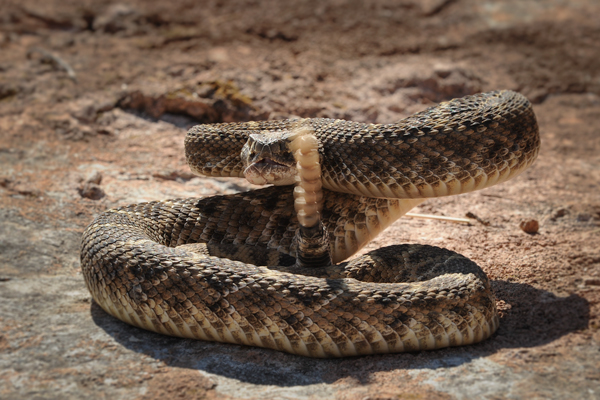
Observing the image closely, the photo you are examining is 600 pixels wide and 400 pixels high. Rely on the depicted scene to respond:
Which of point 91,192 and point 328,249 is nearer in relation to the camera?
point 328,249

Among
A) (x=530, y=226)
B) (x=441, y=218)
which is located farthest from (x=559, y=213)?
(x=441, y=218)

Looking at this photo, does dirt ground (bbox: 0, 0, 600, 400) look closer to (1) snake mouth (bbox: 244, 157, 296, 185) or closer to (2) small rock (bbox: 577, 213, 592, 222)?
(2) small rock (bbox: 577, 213, 592, 222)

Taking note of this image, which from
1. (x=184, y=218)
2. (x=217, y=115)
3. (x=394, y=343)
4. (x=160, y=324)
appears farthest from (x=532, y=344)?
(x=217, y=115)

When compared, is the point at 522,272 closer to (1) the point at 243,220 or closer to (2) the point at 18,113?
(1) the point at 243,220

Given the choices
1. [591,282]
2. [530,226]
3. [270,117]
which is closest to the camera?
[591,282]

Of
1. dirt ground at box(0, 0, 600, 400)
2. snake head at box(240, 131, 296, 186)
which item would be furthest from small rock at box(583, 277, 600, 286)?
snake head at box(240, 131, 296, 186)

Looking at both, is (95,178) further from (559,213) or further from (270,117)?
(559,213)

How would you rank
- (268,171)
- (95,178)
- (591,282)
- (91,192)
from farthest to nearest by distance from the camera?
(95,178) → (91,192) → (268,171) → (591,282)
